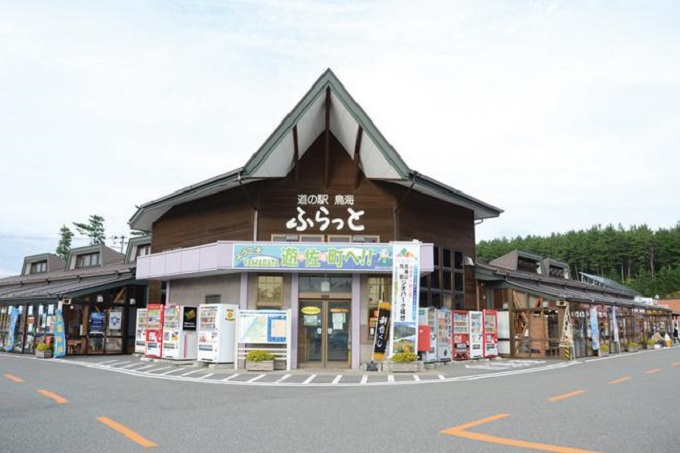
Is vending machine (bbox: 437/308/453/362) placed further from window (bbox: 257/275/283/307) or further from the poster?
the poster

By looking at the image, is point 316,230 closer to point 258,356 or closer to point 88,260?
point 258,356

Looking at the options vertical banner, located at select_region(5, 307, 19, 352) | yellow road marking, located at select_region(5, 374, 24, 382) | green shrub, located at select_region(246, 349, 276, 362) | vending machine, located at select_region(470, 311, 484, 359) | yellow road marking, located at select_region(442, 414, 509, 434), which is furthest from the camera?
vertical banner, located at select_region(5, 307, 19, 352)

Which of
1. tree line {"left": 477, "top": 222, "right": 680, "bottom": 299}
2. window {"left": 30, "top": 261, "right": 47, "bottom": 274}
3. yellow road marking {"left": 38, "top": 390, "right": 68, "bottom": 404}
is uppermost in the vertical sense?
tree line {"left": 477, "top": 222, "right": 680, "bottom": 299}

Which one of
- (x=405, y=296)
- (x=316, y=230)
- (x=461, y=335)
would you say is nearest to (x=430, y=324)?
(x=405, y=296)

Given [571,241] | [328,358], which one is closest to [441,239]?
[328,358]

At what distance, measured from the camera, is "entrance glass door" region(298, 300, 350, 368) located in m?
17.3

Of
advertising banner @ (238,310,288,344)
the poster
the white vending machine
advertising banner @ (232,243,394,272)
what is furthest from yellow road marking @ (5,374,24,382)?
the poster

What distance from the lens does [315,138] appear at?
62.3ft

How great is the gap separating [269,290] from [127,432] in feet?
35.7

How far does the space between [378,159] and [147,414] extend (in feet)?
38.4

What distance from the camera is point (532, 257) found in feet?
112

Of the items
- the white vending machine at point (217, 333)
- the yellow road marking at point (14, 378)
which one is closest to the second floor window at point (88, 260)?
the white vending machine at point (217, 333)

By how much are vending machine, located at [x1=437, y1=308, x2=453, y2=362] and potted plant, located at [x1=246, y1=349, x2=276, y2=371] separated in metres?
5.98

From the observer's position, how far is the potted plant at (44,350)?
21.5 meters
